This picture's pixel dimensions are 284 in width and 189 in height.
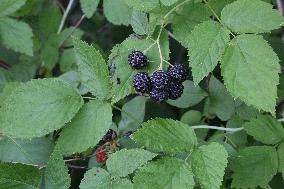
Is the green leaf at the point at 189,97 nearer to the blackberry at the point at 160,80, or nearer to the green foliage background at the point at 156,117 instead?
the green foliage background at the point at 156,117

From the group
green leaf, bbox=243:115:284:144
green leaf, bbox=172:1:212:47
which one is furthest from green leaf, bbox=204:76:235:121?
green leaf, bbox=172:1:212:47

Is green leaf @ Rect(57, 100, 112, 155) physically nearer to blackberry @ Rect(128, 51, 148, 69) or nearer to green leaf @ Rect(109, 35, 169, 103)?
green leaf @ Rect(109, 35, 169, 103)

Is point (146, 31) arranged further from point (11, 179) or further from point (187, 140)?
point (11, 179)

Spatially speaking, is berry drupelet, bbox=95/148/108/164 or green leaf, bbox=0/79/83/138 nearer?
green leaf, bbox=0/79/83/138

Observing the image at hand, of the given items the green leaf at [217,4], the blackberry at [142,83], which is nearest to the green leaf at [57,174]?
the blackberry at [142,83]

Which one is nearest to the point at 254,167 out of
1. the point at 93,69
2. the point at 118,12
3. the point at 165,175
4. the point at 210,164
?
the point at 210,164

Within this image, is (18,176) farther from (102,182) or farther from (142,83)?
(142,83)
